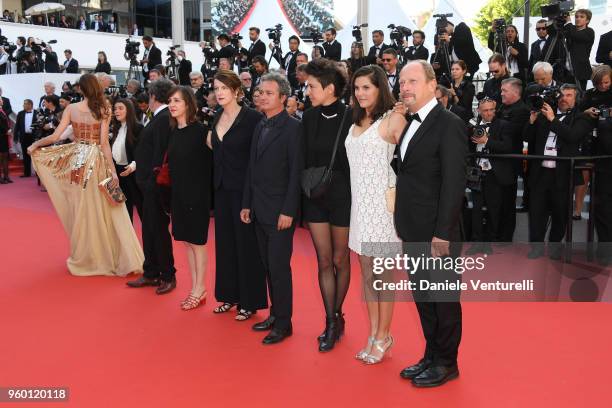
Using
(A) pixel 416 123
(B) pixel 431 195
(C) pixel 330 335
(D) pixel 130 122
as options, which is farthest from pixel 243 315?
(D) pixel 130 122

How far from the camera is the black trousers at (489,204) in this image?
18.6ft

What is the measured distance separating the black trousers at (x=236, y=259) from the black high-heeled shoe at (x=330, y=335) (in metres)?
0.65

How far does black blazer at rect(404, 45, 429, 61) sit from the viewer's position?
945cm

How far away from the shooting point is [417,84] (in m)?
2.97

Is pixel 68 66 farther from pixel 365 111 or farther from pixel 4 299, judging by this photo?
pixel 365 111

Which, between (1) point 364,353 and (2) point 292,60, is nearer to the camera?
(1) point 364,353

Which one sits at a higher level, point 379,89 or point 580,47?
point 580,47

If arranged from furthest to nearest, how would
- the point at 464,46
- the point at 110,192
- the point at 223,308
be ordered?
the point at 464,46 < the point at 110,192 < the point at 223,308

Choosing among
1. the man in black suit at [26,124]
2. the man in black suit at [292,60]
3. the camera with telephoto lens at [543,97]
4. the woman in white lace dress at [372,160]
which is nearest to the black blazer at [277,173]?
the woman in white lace dress at [372,160]

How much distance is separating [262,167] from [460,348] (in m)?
1.57

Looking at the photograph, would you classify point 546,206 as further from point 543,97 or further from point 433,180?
point 433,180

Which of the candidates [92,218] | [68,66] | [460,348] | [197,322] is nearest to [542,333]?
[460,348]

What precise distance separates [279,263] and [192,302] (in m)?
1.03

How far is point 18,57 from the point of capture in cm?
1628
